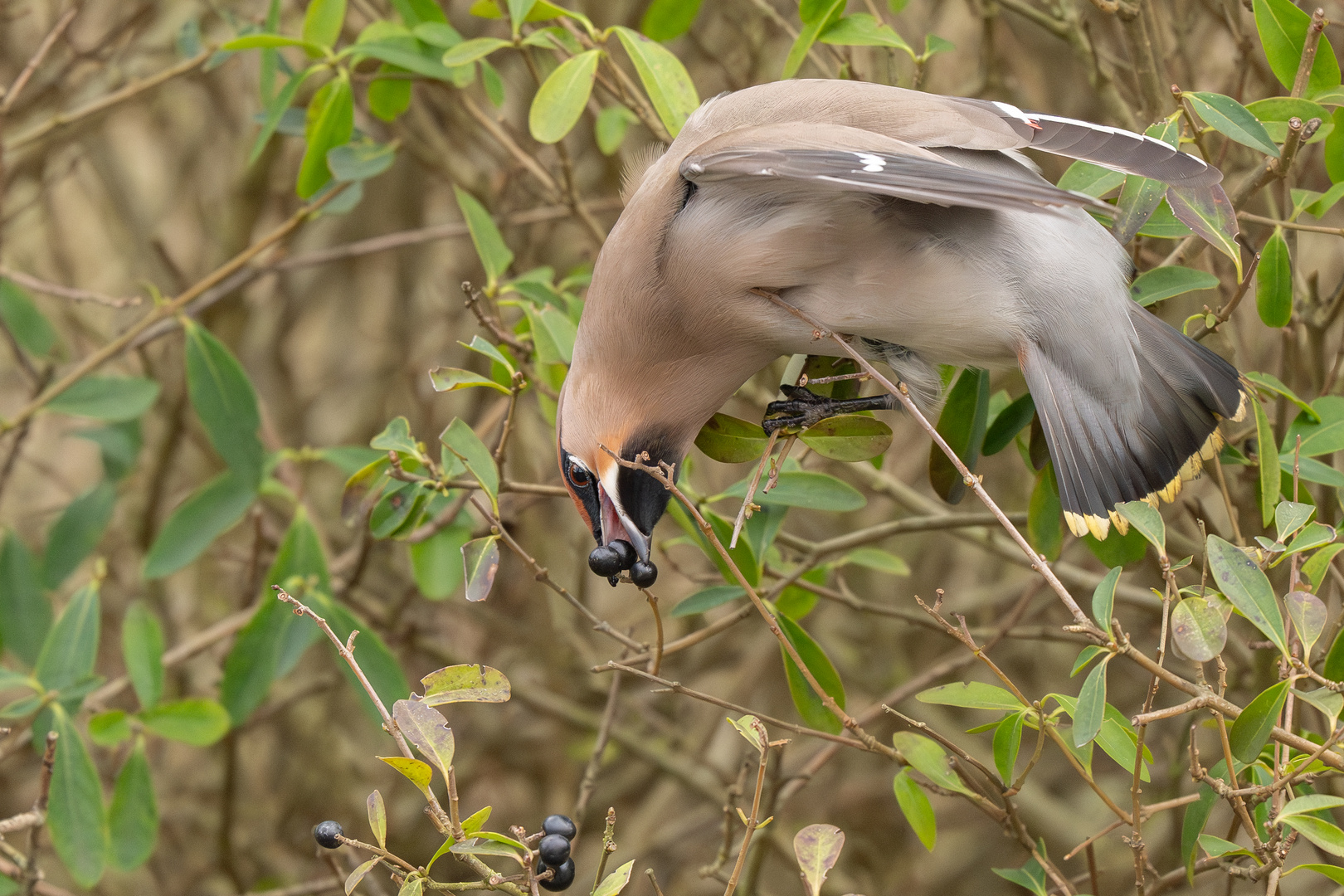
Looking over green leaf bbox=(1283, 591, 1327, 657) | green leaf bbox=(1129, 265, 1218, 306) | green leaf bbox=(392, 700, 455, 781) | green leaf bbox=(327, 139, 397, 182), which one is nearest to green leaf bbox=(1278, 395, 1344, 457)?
green leaf bbox=(1129, 265, 1218, 306)

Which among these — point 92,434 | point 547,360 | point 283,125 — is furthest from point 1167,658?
point 92,434

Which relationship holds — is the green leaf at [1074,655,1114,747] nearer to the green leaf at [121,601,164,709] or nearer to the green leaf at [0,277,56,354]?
the green leaf at [121,601,164,709]

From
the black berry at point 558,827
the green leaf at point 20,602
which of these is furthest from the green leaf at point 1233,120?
the green leaf at point 20,602

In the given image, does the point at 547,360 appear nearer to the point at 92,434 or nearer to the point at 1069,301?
the point at 1069,301

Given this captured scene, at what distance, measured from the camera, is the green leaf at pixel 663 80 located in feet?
7.89

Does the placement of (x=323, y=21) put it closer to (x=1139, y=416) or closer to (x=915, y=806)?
(x=1139, y=416)

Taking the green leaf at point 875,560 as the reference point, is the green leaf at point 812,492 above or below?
above

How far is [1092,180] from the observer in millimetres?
2125

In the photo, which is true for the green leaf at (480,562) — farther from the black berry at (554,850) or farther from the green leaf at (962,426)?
the green leaf at (962,426)

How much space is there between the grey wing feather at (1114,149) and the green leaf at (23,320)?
272 centimetres

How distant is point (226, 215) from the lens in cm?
465

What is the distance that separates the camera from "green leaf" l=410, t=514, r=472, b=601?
3084 millimetres

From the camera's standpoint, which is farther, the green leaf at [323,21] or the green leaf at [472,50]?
the green leaf at [323,21]

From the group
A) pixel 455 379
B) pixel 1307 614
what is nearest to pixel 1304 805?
pixel 1307 614
